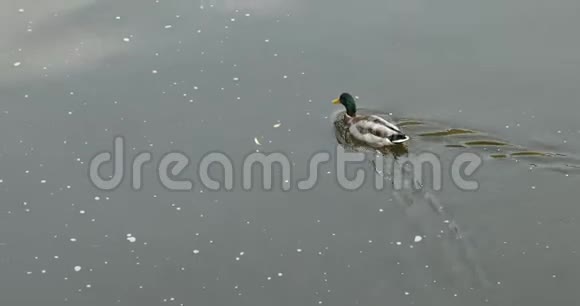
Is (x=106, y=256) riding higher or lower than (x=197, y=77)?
lower

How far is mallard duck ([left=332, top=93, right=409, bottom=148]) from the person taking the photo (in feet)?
28.0

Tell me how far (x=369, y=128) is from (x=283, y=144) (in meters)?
0.87

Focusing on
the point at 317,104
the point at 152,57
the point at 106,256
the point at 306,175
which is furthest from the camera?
the point at 152,57

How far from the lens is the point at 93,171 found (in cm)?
854

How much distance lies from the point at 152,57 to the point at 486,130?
3.78 metres

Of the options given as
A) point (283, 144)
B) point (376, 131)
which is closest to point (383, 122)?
point (376, 131)

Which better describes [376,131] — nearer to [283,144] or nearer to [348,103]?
[348,103]

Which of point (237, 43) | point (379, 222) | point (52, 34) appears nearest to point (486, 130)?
point (379, 222)

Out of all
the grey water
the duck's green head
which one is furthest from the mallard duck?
the grey water

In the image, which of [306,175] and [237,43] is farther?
[237,43]

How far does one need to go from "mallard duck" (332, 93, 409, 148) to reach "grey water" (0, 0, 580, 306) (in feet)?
0.84

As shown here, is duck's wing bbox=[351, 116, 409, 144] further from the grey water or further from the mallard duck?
the grey water

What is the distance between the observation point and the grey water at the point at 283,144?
7.39 metres

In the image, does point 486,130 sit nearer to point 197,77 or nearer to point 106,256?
point 197,77
